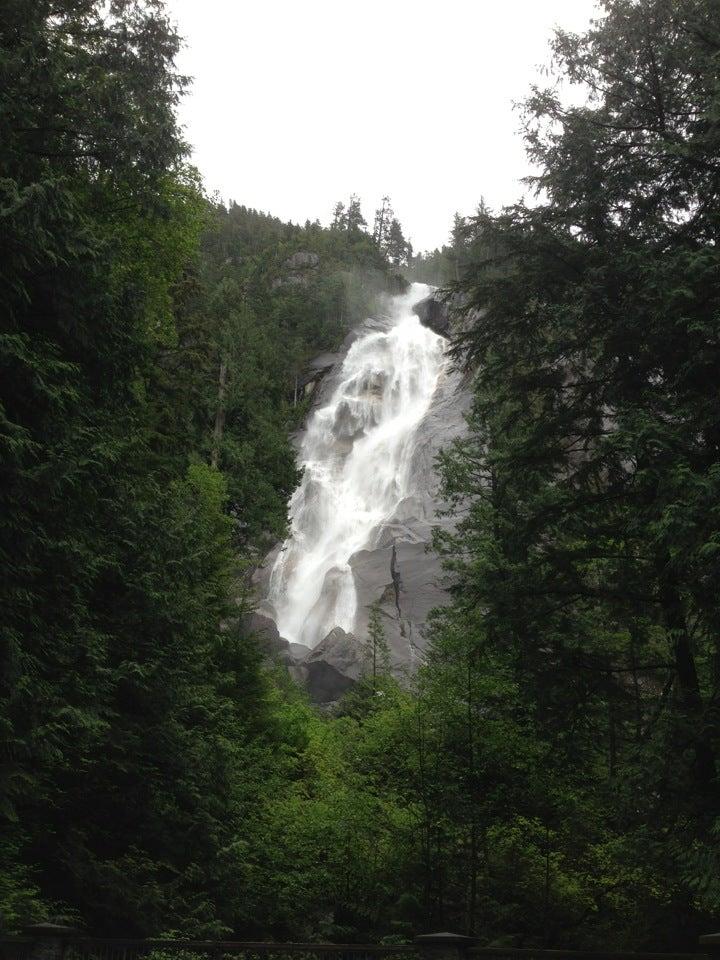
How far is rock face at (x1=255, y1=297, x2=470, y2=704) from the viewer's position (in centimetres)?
3534

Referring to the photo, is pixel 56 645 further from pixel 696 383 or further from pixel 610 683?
pixel 696 383

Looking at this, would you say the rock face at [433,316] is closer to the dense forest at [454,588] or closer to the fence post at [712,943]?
the dense forest at [454,588]

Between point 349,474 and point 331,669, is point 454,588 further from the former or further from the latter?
point 349,474

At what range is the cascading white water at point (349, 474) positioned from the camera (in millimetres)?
43344

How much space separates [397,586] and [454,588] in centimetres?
2524

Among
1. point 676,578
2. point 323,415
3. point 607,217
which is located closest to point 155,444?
point 607,217

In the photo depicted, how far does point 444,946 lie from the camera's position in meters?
7.43

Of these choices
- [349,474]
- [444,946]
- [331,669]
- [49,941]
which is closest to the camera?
[444,946]

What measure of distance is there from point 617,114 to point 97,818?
1149 centimetres

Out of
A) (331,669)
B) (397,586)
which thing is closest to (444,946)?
(331,669)

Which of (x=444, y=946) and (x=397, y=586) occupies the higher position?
(x=397, y=586)

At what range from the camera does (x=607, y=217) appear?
12.1m

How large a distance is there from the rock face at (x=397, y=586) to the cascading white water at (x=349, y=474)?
853mm

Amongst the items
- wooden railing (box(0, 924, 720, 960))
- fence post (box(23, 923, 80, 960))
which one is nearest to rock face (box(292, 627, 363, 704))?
wooden railing (box(0, 924, 720, 960))
